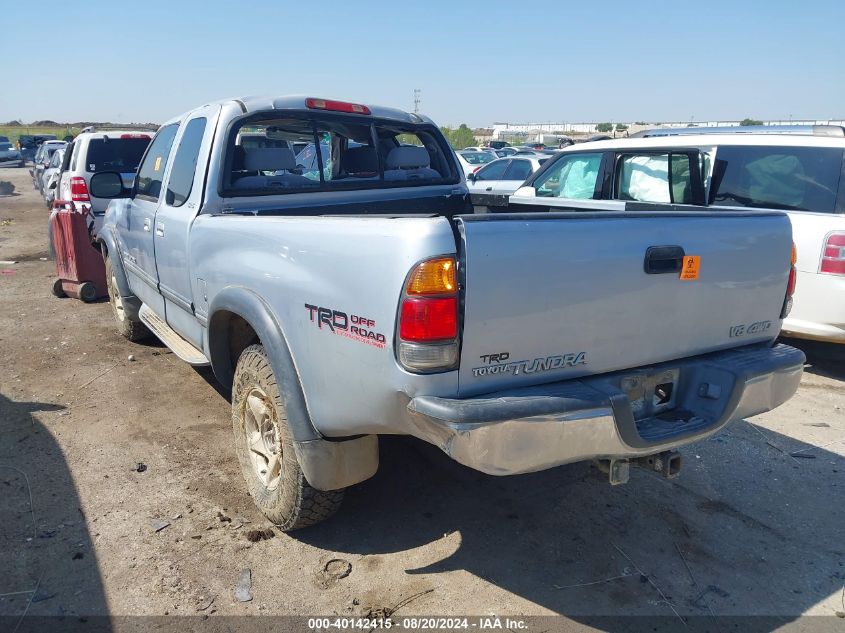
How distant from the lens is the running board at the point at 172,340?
4.06m

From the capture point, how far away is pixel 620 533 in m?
3.34

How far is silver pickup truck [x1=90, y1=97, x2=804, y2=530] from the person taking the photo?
2.29 meters

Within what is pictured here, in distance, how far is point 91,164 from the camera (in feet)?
30.3

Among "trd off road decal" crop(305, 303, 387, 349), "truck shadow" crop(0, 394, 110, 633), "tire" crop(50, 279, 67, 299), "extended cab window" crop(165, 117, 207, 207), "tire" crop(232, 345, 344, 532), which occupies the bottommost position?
"tire" crop(50, 279, 67, 299)

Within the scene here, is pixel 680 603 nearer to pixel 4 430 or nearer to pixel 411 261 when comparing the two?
pixel 411 261

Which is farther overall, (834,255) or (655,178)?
(655,178)

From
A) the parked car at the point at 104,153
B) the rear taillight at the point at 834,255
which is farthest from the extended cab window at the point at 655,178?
the parked car at the point at 104,153

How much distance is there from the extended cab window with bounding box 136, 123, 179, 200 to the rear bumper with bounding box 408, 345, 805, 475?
3243 mm

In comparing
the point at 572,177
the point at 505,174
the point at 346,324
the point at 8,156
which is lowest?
the point at 8,156

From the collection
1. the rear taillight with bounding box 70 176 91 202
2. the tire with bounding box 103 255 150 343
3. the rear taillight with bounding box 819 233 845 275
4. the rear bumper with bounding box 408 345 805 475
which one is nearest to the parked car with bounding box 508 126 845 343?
the rear taillight with bounding box 819 233 845 275

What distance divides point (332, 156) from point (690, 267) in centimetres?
272

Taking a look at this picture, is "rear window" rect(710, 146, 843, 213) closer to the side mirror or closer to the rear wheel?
the side mirror

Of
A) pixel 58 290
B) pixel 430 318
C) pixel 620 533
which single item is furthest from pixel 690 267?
pixel 58 290

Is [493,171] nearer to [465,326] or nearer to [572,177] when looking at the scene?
[572,177]
